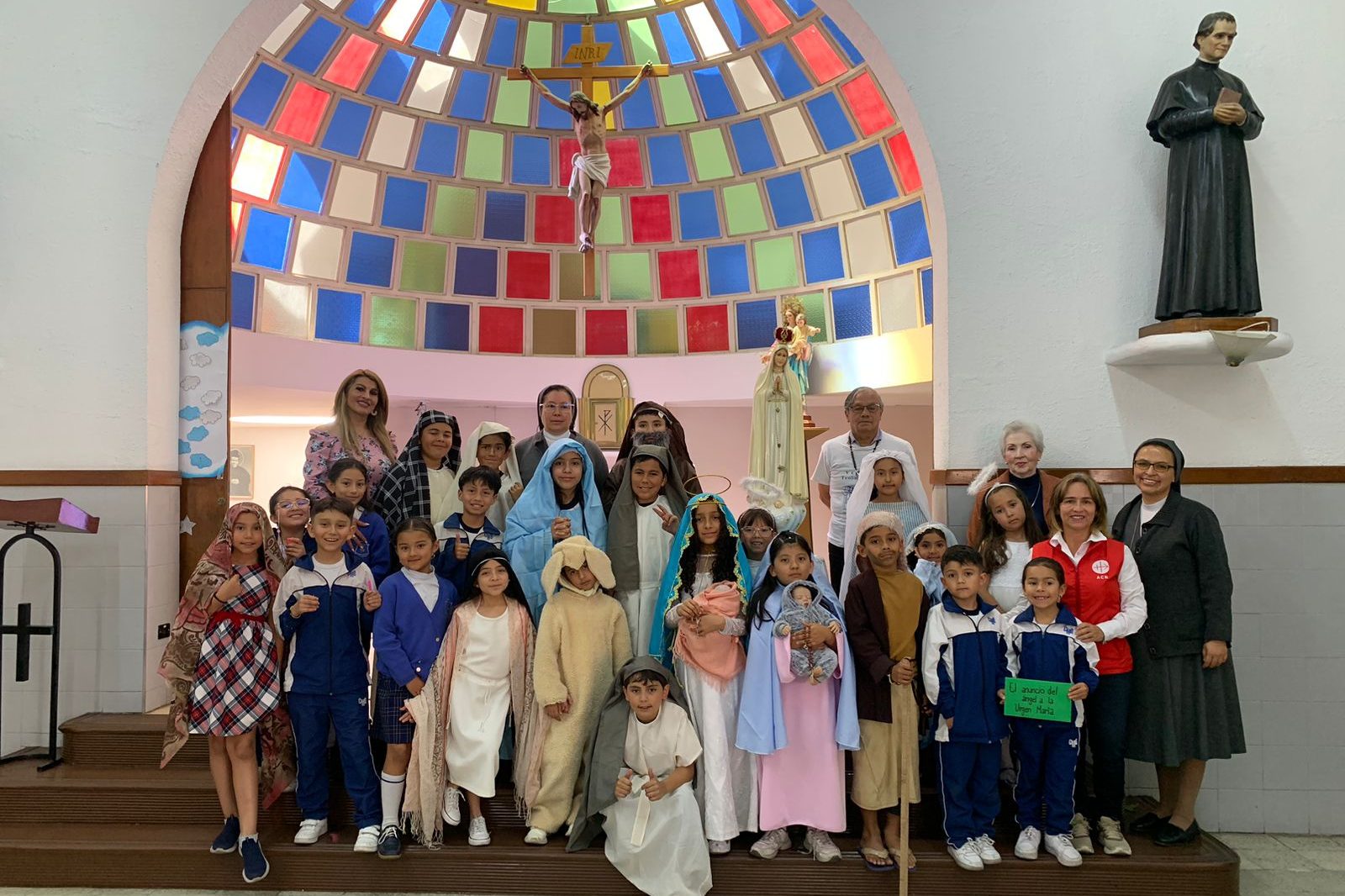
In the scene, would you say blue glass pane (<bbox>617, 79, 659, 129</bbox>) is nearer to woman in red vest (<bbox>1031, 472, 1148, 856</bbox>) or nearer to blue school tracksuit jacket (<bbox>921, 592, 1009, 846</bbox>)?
woman in red vest (<bbox>1031, 472, 1148, 856</bbox>)

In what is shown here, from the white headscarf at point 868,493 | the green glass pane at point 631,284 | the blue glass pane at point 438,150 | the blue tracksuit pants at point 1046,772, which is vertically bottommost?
the blue tracksuit pants at point 1046,772

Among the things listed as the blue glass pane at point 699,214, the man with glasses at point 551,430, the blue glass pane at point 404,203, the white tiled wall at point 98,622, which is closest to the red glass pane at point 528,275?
the blue glass pane at point 404,203

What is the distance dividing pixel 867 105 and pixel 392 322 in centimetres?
427

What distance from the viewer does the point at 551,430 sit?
4.67 metres

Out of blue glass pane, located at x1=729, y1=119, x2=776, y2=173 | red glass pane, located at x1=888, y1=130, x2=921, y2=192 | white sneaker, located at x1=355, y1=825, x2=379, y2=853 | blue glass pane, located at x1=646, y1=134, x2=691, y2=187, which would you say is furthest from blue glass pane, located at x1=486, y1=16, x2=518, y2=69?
white sneaker, located at x1=355, y1=825, x2=379, y2=853

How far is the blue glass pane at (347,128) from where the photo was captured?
7.78m

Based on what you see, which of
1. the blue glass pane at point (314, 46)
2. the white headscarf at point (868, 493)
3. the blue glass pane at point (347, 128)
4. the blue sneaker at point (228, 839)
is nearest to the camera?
the blue sneaker at point (228, 839)

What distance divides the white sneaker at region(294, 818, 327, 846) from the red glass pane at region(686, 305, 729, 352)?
5697mm

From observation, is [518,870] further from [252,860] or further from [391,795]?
[252,860]

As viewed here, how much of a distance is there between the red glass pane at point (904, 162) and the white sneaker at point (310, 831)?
6.06 metres

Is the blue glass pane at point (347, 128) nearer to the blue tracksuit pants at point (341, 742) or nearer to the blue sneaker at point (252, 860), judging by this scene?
the blue tracksuit pants at point (341, 742)

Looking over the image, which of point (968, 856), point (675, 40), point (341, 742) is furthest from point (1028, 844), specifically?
point (675, 40)

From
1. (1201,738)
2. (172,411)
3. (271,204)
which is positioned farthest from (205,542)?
(1201,738)

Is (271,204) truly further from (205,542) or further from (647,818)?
(647,818)
